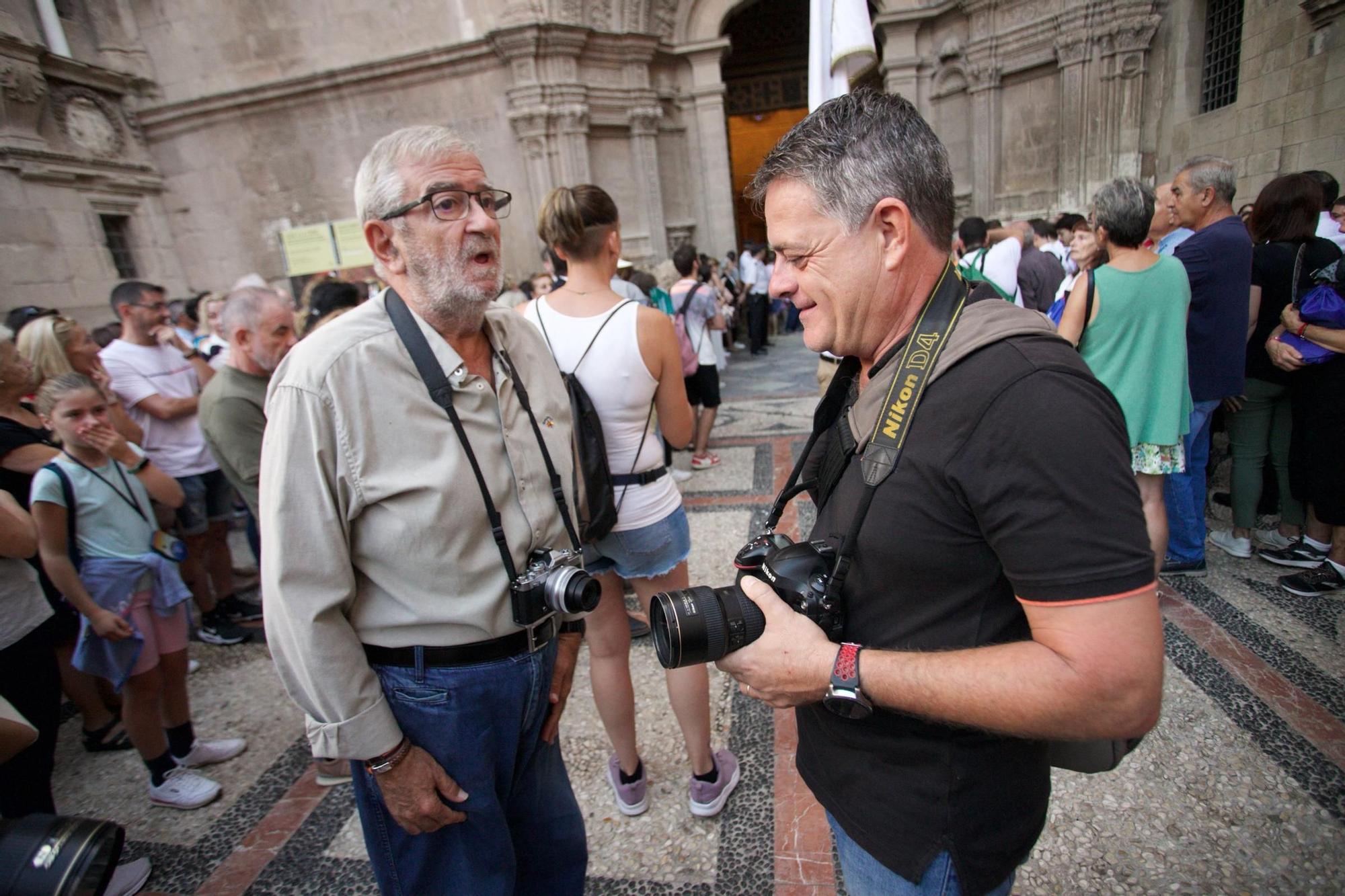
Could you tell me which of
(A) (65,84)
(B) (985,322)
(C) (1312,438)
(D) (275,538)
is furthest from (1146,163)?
(A) (65,84)

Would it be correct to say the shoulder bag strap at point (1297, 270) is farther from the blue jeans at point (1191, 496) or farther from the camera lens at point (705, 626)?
the camera lens at point (705, 626)

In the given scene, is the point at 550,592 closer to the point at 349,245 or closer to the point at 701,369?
the point at 701,369

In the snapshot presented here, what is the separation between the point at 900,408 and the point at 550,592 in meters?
0.88

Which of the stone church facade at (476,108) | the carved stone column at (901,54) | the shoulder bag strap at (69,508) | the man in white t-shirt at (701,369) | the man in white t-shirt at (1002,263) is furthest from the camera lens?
→ the carved stone column at (901,54)

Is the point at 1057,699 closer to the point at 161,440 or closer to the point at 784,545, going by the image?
the point at 784,545

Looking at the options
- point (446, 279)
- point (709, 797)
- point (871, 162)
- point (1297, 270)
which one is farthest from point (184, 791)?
point (1297, 270)

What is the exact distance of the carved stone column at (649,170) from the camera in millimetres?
11586

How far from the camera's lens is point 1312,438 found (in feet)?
10.8

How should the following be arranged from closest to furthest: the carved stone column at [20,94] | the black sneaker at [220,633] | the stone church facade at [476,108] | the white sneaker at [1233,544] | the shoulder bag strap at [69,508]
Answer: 1. the shoulder bag strap at [69,508]
2. the white sneaker at [1233,544]
3. the black sneaker at [220,633]
4. the carved stone column at [20,94]
5. the stone church facade at [476,108]

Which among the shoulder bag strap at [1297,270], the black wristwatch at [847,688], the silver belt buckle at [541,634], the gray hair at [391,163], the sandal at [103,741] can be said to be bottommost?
the sandal at [103,741]

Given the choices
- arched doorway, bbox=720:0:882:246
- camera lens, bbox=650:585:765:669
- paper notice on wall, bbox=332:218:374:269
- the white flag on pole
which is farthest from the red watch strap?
arched doorway, bbox=720:0:882:246

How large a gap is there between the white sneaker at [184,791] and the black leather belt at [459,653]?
2.00 meters

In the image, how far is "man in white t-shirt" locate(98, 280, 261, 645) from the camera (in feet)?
13.6

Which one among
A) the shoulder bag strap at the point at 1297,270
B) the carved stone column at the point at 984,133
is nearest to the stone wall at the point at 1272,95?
the carved stone column at the point at 984,133
